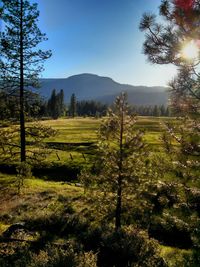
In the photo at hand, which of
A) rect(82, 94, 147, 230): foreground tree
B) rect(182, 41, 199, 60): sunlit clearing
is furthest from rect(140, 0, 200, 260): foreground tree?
rect(82, 94, 147, 230): foreground tree

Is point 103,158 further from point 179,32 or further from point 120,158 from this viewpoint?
point 179,32

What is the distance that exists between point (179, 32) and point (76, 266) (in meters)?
8.99

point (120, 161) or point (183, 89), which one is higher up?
point (183, 89)

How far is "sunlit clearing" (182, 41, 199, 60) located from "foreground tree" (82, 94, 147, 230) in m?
7.48

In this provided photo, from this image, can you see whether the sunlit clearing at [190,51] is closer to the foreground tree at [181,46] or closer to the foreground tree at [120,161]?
the foreground tree at [181,46]

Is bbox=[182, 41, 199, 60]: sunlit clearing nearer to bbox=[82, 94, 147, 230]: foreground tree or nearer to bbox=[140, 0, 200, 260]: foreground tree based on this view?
bbox=[140, 0, 200, 260]: foreground tree

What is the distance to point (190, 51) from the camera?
36.9 feet

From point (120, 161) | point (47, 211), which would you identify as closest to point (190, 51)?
point (120, 161)

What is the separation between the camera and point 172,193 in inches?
515

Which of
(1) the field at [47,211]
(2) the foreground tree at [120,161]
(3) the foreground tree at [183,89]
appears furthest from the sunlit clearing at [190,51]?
(2) the foreground tree at [120,161]

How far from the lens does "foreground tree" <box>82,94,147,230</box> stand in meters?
18.1

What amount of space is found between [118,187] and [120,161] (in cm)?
151

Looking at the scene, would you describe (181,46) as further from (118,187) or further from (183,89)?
(118,187)

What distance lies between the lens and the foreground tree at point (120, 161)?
1814cm
